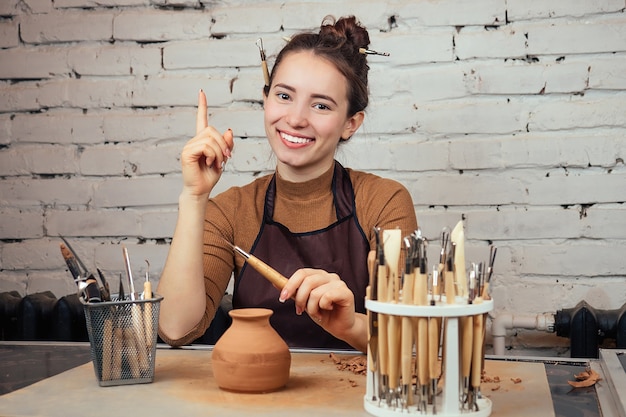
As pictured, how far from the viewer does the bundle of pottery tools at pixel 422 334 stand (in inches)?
38.6

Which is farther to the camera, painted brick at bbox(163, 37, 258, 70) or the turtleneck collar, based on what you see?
painted brick at bbox(163, 37, 258, 70)

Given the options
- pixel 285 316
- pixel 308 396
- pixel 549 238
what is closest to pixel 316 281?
pixel 308 396

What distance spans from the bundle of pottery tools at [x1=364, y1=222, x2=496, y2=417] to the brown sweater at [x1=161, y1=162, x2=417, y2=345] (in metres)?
0.76

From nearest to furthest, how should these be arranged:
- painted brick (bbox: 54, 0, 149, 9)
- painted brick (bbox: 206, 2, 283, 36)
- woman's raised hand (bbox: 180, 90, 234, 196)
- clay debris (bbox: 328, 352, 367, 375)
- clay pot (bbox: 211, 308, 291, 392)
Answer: clay pot (bbox: 211, 308, 291, 392) < clay debris (bbox: 328, 352, 367, 375) < woman's raised hand (bbox: 180, 90, 234, 196) < painted brick (bbox: 206, 2, 283, 36) < painted brick (bbox: 54, 0, 149, 9)

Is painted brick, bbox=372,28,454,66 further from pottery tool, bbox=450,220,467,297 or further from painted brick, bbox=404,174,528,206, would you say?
pottery tool, bbox=450,220,467,297

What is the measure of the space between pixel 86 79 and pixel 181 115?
1.09ft

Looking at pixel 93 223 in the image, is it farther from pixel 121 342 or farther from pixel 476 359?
pixel 476 359

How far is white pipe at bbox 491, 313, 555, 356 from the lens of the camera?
206 cm

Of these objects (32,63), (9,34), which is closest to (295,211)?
(32,63)

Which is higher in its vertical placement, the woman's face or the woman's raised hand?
the woman's face

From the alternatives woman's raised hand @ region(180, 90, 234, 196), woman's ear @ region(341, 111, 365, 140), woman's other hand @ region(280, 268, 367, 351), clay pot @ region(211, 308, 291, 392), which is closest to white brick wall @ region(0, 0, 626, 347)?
woman's ear @ region(341, 111, 365, 140)

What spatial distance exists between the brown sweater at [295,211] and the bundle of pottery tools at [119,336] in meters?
0.56

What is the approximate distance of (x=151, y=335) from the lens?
4.00 ft

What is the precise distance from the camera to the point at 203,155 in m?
1.43
